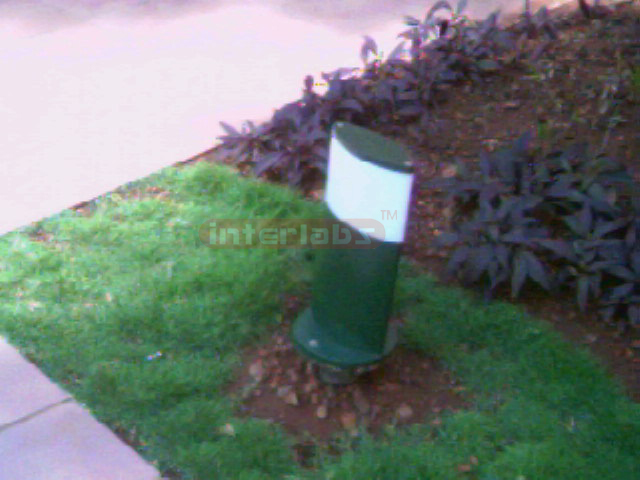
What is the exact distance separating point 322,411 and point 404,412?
0.32m

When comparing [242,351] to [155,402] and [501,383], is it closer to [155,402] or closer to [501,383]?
[155,402]

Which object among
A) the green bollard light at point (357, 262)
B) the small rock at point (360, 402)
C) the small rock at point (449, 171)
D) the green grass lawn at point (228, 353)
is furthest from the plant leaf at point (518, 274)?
the small rock at point (449, 171)

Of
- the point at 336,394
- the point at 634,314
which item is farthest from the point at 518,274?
the point at 336,394

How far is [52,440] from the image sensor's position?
8.68 feet

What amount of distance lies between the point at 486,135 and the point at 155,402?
275 cm

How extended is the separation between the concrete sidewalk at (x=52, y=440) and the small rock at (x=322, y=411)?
2.17ft

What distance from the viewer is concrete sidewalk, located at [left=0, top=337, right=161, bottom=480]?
8.30 ft

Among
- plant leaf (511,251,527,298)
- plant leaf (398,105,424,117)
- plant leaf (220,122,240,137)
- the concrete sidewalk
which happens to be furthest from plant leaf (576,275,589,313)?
plant leaf (220,122,240,137)

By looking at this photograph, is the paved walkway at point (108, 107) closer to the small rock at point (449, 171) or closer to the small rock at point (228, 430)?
the small rock at point (228, 430)

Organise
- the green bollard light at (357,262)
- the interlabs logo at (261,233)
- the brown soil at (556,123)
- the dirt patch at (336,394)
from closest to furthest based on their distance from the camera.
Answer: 1. the green bollard light at (357,262)
2. the dirt patch at (336,394)
3. the brown soil at (556,123)
4. the interlabs logo at (261,233)

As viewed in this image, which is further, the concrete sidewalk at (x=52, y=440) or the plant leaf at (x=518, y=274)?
the plant leaf at (x=518, y=274)

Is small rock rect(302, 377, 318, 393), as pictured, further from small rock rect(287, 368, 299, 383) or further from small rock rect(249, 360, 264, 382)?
small rock rect(249, 360, 264, 382)

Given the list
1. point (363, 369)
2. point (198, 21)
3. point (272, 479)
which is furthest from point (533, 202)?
point (198, 21)

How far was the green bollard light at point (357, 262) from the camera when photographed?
8.05 feet
